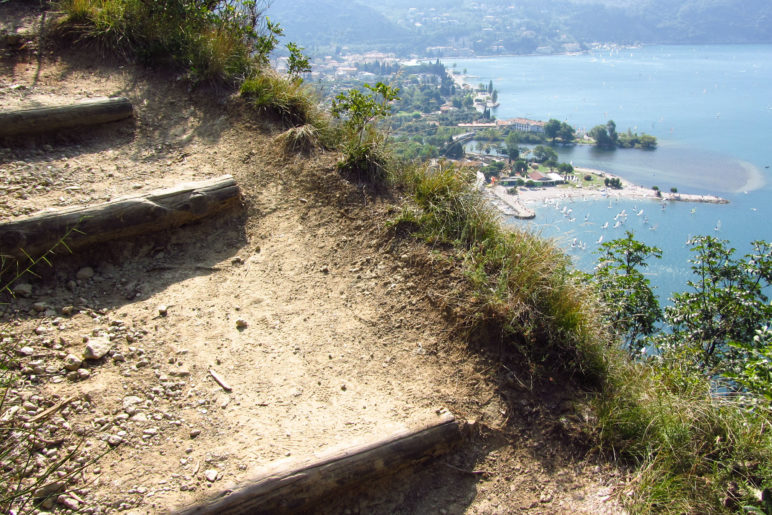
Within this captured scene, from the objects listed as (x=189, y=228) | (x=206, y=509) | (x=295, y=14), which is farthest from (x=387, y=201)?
(x=295, y=14)

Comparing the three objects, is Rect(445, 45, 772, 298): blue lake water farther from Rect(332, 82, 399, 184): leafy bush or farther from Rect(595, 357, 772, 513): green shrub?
Rect(332, 82, 399, 184): leafy bush

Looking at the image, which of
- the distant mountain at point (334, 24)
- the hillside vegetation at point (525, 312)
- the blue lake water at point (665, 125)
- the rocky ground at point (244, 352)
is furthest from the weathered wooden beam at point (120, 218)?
the distant mountain at point (334, 24)

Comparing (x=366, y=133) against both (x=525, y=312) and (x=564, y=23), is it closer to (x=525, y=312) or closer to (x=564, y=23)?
(x=525, y=312)

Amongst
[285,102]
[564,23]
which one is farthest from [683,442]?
[564,23]

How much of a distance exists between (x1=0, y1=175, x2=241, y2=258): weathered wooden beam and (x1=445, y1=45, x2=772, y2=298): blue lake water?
11.4ft

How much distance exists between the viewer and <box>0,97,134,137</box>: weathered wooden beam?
5091 millimetres

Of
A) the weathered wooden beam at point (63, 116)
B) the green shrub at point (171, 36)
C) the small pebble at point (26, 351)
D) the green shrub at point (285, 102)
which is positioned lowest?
the small pebble at point (26, 351)

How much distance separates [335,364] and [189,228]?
7.97ft

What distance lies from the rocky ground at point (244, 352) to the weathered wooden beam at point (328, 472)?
0.35ft

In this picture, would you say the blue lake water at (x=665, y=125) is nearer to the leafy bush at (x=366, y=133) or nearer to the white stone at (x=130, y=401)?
the leafy bush at (x=366, y=133)

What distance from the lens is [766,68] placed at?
73312mm

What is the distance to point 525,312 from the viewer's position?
13.3ft

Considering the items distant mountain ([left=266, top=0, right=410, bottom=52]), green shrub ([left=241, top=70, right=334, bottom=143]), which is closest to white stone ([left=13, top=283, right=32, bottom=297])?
green shrub ([left=241, top=70, right=334, bottom=143])

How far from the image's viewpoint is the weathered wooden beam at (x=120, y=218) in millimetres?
3915
